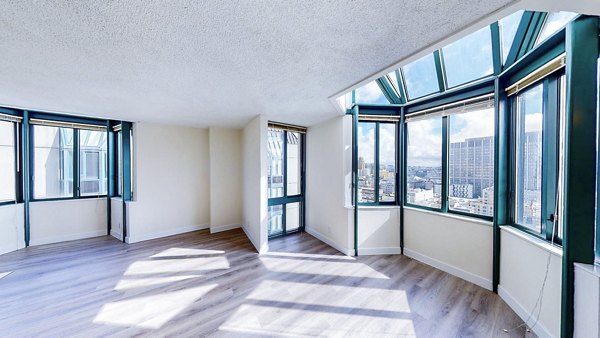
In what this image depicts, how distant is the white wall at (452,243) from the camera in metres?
2.62

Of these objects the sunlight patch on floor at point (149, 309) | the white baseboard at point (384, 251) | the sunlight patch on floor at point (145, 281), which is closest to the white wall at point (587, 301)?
the white baseboard at point (384, 251)

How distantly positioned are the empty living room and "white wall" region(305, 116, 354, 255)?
37 millimetres

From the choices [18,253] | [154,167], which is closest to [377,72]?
[154,167]

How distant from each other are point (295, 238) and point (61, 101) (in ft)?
13.3

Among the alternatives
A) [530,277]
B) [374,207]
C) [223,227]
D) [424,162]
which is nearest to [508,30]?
[424,162]

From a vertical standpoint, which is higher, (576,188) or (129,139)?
(129,139)

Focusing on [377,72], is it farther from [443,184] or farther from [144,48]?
[443,184]

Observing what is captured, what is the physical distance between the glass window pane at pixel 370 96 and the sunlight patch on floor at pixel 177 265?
3282 millimetres

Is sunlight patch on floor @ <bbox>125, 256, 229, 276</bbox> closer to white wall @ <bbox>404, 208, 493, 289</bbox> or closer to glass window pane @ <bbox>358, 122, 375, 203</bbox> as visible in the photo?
glass window pane @ <bbox>358, 122, 375, 203</bbox>

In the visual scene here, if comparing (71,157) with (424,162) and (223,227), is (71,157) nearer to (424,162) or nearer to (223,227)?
(223,227)

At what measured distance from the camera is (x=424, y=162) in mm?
3326

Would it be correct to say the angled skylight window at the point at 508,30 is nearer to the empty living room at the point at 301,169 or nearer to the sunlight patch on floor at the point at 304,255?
the empty living room at the point at 301,169

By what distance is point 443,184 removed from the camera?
3119 millimetres

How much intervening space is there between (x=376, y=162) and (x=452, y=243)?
1.52m
